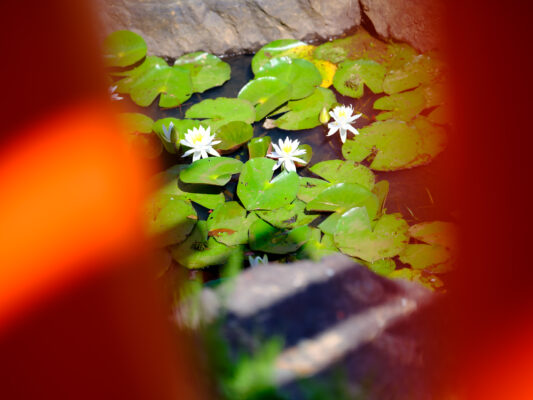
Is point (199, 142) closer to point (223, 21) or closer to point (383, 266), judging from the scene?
point (383, 266)

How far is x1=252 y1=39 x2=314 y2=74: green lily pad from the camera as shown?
210 cm

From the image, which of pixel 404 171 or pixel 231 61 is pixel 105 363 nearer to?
pixel 404 171

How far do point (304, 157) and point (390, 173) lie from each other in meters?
0.34

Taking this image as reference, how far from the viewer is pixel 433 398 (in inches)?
30.0

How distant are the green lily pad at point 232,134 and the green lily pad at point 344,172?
0.32m

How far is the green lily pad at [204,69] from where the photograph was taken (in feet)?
6.57

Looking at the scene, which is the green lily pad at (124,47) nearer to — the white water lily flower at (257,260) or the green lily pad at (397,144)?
the green lily pad at (397,144)

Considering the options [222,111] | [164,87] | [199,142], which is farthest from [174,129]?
[164,87]

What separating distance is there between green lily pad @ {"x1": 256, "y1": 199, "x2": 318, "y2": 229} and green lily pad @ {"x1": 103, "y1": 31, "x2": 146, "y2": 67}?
117 centimetres

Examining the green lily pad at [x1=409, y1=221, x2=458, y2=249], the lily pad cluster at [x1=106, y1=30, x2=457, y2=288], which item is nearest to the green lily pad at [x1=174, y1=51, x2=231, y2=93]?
the lily pad cluster at [x1=106, y1=30, x2=457, y2=288]

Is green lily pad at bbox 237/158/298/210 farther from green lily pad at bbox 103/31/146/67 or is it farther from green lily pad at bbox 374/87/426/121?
green lily pad at bbox 103/31/146/67

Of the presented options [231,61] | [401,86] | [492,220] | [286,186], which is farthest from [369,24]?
[492,220]

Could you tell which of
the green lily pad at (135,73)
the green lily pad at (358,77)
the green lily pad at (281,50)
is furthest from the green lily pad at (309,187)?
the green lily pad at (135,73)

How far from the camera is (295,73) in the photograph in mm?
1966
